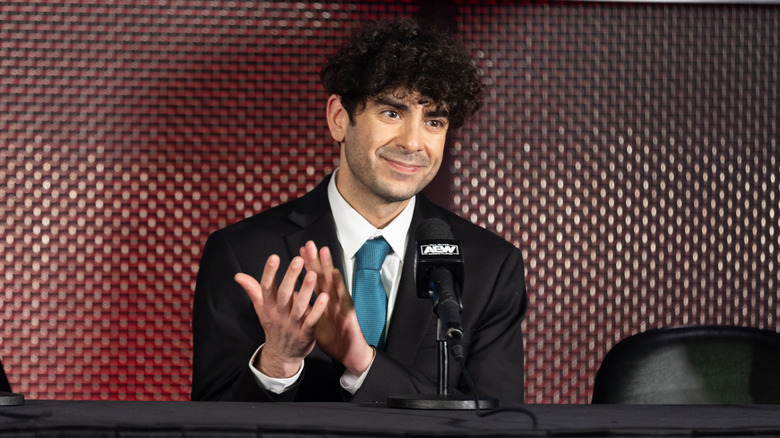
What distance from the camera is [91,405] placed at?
111 cm

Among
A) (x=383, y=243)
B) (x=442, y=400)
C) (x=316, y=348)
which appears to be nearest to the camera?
(x=442, y=400)

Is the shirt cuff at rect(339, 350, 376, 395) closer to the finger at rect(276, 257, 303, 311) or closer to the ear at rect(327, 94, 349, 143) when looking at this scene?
the finger at rect(276, 257, 303, 311)

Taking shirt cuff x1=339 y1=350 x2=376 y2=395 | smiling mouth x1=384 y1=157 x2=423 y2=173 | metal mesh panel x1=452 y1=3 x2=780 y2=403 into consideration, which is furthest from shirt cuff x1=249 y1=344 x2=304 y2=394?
metal mesh panel x1=452 y1=3 x2=780 y2=403

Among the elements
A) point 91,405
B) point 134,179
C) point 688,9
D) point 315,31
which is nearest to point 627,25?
point 688,9

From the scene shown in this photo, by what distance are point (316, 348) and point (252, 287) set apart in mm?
456

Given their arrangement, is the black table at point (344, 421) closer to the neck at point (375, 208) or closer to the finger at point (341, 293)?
the finger at point (341, 293)

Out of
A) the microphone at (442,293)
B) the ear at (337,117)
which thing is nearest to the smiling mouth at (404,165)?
the ear at (337,117)

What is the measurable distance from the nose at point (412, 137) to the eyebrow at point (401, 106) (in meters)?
0.04

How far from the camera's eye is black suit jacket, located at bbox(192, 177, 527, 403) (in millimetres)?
1747

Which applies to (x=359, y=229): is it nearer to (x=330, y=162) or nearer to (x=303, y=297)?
(x=303, y=297)

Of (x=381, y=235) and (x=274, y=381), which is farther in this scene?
(x=381, y=235)

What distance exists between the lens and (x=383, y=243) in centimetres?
185

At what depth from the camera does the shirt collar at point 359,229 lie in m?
1.86

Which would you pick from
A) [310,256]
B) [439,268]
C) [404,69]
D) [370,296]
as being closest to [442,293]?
[439,268]
